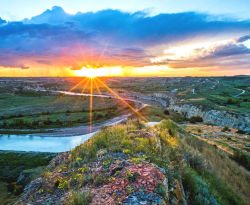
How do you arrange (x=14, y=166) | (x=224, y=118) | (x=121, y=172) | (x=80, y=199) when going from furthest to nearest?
(x=224, y=118) < (x=14, y=166) < (x=121, y=172) < (x=80, y=199)

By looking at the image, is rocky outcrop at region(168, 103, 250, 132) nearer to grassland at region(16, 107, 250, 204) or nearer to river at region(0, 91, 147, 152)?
river at region(0, 91, 147, 152)

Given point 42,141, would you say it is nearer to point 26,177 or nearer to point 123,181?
point 26,177

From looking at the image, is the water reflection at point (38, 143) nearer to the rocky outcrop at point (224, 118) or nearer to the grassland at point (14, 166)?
the grassland at point (14, 166)

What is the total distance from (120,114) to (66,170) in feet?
197

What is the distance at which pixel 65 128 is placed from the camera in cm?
4969

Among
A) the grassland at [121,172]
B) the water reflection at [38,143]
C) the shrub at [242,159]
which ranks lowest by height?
the water reflection at [38,143]

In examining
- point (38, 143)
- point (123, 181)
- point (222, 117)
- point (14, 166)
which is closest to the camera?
point (123, 181)

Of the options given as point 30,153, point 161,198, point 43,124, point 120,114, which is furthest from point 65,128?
point 161,198

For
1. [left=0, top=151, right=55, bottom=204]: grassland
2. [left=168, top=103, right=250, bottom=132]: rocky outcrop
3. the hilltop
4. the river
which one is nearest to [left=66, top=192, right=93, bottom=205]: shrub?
the hilltop

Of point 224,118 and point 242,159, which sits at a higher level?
point 242,159

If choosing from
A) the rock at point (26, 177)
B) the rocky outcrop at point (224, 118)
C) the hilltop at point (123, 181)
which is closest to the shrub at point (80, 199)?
the hilltop at point (123, 181)

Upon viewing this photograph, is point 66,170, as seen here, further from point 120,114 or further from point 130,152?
point 120,114

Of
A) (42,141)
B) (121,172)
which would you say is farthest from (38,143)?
(121,172)

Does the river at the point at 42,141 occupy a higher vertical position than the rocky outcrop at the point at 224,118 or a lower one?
lower
